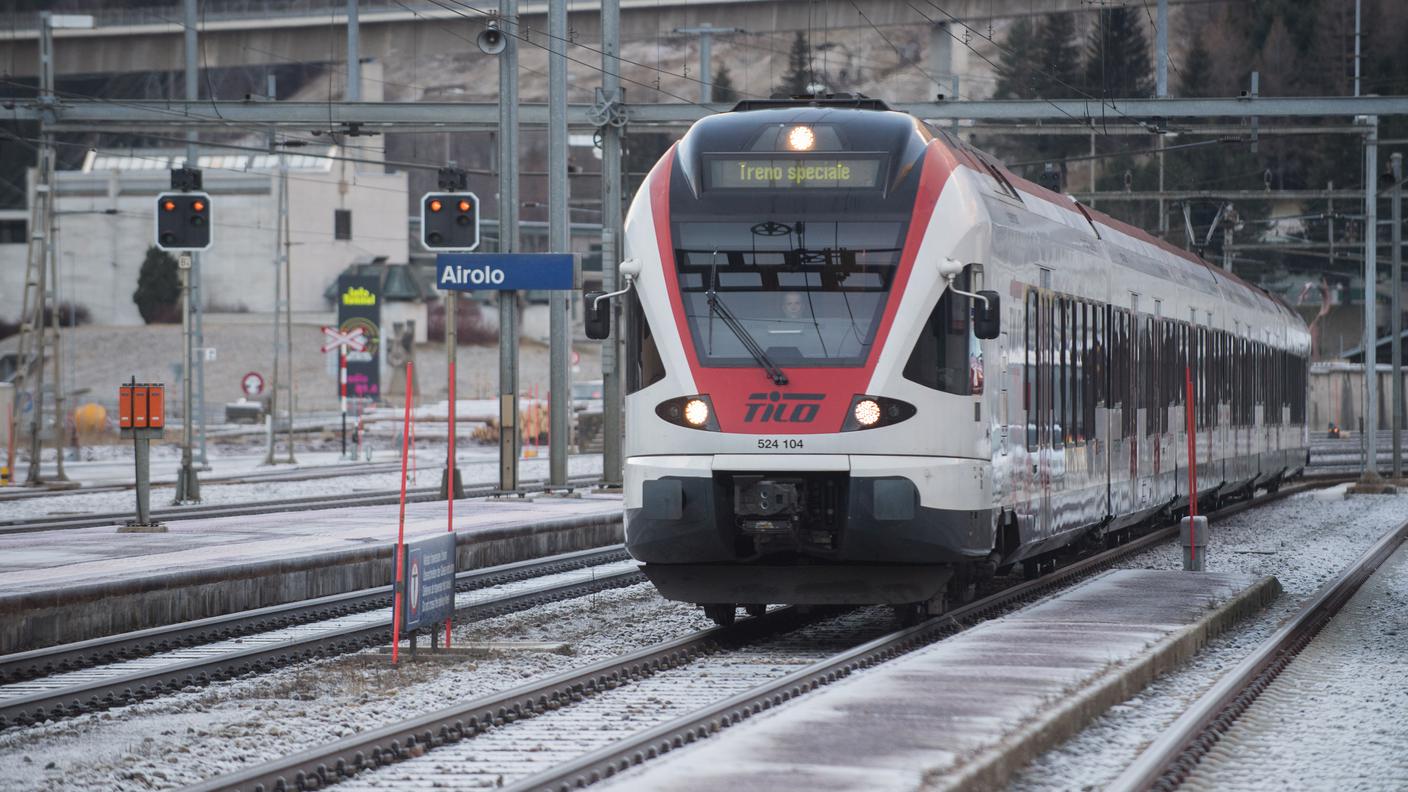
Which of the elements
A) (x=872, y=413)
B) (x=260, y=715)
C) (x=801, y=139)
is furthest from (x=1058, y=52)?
(x=260, y=715)

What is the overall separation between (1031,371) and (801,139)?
3302mm

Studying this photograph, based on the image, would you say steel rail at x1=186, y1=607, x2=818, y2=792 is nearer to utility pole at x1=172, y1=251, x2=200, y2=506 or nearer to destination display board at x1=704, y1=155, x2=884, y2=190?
destination display board at x1=704, y1=155, x2=884, y2=190

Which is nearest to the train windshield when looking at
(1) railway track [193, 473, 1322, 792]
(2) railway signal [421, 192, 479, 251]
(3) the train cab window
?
(3) the train cab window

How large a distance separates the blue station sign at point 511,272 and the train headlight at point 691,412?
1218 centimetres

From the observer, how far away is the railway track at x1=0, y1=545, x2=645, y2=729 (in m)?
11.5

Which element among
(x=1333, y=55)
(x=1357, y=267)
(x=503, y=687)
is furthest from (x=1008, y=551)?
(x=1333, y=55)

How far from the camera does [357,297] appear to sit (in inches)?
3231

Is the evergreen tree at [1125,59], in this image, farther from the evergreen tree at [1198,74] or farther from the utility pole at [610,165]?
the utility pole at [610,165]

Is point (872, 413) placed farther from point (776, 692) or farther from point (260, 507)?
point (260, 507)

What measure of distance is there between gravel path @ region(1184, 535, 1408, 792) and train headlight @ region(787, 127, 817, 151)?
15.3ft

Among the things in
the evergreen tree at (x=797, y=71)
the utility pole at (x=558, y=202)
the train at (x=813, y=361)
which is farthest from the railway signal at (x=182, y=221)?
the evergreen tree at (x=797, y=71)

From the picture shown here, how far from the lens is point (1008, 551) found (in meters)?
15.6

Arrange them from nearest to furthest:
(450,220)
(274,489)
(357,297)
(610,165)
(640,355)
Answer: (640,355)
(450,220)
(610,165)
(274,489)
(357,297)

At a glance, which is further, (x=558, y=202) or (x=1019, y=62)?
(x=1019, y=62)
